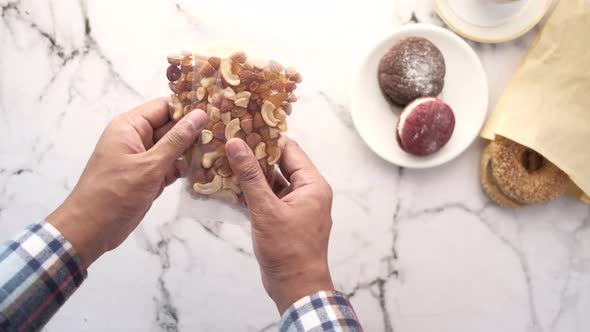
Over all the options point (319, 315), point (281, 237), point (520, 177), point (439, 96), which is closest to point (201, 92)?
point (281, 237)

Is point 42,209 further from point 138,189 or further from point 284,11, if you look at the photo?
point 284,11

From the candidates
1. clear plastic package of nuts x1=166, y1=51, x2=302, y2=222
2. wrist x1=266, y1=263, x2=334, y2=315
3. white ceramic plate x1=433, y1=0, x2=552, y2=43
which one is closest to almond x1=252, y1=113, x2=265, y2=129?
clear plastic package of nuts x1=166, y1=51, x2=302, y2=222

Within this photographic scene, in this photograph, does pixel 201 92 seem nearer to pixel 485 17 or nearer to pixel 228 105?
pixel 228 105

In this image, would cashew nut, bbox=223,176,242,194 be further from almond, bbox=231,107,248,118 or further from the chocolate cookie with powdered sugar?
the chocolate cookie with powdered sugar

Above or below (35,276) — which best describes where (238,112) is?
above

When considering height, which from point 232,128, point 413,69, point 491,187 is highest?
point 232,128

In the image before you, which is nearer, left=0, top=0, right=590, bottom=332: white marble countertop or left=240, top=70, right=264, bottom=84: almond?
left=240, top=70, right=264, bottom=84: almond

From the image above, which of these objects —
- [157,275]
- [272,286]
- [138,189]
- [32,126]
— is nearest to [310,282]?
[272,286]
